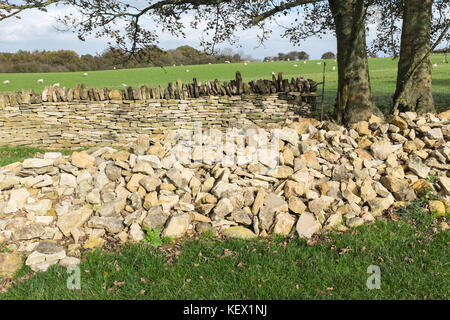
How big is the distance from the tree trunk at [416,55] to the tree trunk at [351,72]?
0.87 meters

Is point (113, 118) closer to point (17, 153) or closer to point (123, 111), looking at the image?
point (123, 111)

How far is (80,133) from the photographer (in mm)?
9531

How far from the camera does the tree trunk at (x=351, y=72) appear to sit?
6.59m

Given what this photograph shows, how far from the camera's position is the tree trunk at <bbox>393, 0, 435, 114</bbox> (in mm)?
6863

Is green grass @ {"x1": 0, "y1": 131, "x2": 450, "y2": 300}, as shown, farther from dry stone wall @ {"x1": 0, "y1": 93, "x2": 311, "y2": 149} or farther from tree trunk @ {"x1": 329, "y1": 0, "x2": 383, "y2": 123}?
dry stone wall @ {"x1": 0, "y1": 93, "x2": 311, "y2": 149}

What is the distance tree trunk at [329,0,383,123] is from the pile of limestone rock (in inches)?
56.4

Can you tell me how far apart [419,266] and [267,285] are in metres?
1.58

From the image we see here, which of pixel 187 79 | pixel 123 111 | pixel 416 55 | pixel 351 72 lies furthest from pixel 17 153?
pixel 187 79

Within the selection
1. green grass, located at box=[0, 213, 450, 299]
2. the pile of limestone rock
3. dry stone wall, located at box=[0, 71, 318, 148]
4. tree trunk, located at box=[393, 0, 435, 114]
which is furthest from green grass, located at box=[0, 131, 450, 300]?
dry stone wall, located at box=[0, 71, 318, 148]

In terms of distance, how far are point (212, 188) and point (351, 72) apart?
4162 millimetres

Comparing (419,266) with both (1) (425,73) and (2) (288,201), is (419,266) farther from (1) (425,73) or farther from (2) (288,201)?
(1) (425,73)

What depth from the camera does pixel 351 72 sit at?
265 inches

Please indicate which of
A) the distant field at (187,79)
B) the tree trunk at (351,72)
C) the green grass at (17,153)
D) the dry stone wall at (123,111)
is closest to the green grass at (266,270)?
the tree trunk at (351,72)
